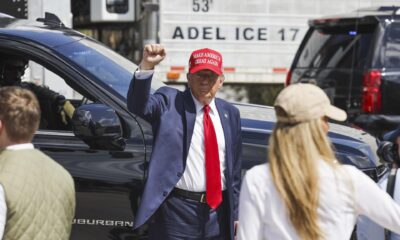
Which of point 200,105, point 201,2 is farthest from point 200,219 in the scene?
point 201,2

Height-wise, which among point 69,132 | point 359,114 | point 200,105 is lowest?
point 359,114

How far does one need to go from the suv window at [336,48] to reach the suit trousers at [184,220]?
4845 mm

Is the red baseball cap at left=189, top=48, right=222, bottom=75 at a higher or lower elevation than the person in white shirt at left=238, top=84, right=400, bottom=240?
higher

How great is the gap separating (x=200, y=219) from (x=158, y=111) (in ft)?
1.84

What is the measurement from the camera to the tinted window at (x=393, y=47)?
8.33 m

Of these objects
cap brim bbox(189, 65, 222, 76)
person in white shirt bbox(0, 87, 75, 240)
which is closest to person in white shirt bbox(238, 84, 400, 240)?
person in white shirt bbox(0, 87, 75, 240)

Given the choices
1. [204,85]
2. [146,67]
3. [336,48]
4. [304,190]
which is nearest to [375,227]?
[204,85]

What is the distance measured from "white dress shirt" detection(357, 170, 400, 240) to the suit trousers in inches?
27.0

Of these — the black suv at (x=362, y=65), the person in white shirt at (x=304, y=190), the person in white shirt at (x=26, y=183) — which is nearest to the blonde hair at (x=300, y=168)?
the person in white shirt at (x=304, y=190)

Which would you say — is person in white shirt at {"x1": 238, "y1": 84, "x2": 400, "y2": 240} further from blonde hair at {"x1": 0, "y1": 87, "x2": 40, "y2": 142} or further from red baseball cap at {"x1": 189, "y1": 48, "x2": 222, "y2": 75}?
red baseball cap at {"x1": 189, "y1": 48, "x2": 222, "y2": 75}

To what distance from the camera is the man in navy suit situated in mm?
3943

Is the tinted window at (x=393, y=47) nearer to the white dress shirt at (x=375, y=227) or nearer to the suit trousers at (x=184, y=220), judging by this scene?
the white dress shirt at (x=375, y=227)

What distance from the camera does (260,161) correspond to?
4.67 metres

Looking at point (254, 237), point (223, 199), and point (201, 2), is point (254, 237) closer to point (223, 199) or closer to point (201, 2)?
point (223, 199)
